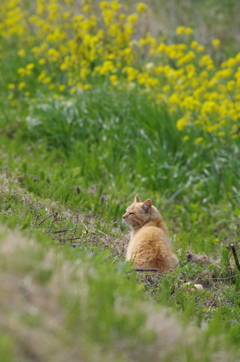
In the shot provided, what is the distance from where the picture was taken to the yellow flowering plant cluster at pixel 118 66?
7910mm

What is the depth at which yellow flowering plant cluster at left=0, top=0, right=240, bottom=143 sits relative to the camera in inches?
311

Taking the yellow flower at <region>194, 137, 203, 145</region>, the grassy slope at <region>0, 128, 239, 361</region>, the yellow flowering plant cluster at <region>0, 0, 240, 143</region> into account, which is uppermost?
the yellow flowering plant cluster at <region>0, 0, 240, 143</region>

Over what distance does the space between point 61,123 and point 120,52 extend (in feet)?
6.49

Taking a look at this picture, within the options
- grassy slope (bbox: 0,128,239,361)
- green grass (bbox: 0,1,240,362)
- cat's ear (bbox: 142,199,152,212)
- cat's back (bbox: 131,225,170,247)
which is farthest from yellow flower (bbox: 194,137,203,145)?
cat's back (bbox: 131,225,170,247)

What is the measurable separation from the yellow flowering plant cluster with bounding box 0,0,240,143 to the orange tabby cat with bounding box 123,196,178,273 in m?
3.04

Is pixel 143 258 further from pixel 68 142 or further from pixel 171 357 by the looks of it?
pixel 68 142

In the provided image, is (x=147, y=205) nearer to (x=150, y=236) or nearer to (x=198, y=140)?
(x=150, y=236)

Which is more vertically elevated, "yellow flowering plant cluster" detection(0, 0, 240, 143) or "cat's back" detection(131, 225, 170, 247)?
"yellow flowering plant cluster" detection(0, 0, 240, 143)

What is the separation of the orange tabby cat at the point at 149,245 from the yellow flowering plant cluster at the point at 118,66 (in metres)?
3.04

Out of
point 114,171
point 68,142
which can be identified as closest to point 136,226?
point 114,171

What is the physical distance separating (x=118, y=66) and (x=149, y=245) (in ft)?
18.1

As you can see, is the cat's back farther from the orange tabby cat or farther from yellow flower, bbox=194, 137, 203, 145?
yellow flower, bbox=194, 137, 203, 145

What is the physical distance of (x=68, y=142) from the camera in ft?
25.8

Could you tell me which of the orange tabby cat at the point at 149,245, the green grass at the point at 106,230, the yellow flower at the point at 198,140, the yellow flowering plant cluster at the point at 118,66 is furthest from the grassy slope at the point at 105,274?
the yellow flowering plant cluster at the point at 118,66
